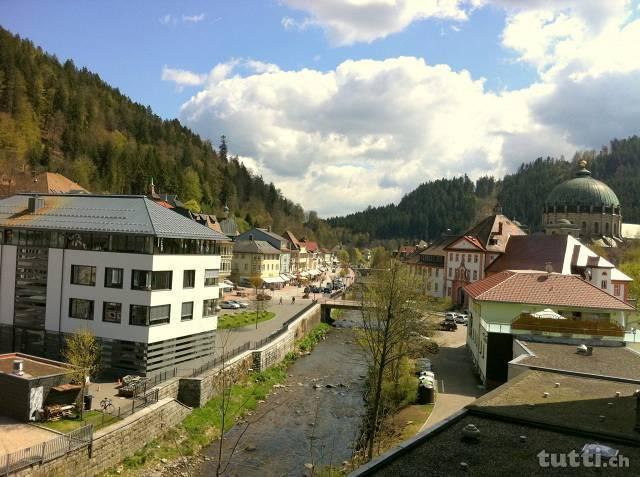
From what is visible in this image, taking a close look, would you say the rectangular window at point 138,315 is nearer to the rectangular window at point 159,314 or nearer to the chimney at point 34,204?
the rectangular window at point 159,314

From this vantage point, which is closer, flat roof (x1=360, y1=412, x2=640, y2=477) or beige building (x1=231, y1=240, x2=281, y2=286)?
flat roof (x1=360, y1=412, x2=640, y2=477)

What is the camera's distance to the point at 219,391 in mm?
33438

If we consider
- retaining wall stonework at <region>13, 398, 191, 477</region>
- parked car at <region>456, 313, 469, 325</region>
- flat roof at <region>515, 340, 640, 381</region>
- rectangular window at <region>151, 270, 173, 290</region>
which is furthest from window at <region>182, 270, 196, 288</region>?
parked car at <region>456, 313, 469, 325</region>

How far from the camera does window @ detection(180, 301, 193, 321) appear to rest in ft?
115

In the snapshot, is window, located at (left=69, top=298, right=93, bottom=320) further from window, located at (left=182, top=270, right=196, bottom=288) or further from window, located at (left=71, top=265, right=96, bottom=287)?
window, located at (left=182, top=270, right=196, bottom=288)

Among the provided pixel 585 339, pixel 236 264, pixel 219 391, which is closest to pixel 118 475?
pixel 219 391

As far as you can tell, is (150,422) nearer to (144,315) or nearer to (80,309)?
(144,315)

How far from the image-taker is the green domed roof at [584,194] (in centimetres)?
12500

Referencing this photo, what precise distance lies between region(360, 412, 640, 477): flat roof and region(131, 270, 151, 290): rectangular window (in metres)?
21.2

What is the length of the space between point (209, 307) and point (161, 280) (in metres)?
5.46

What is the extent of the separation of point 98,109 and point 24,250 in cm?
11928

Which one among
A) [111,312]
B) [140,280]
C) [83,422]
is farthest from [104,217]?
[83,422]

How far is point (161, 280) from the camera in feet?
109

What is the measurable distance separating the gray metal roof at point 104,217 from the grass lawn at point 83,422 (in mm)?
11356
